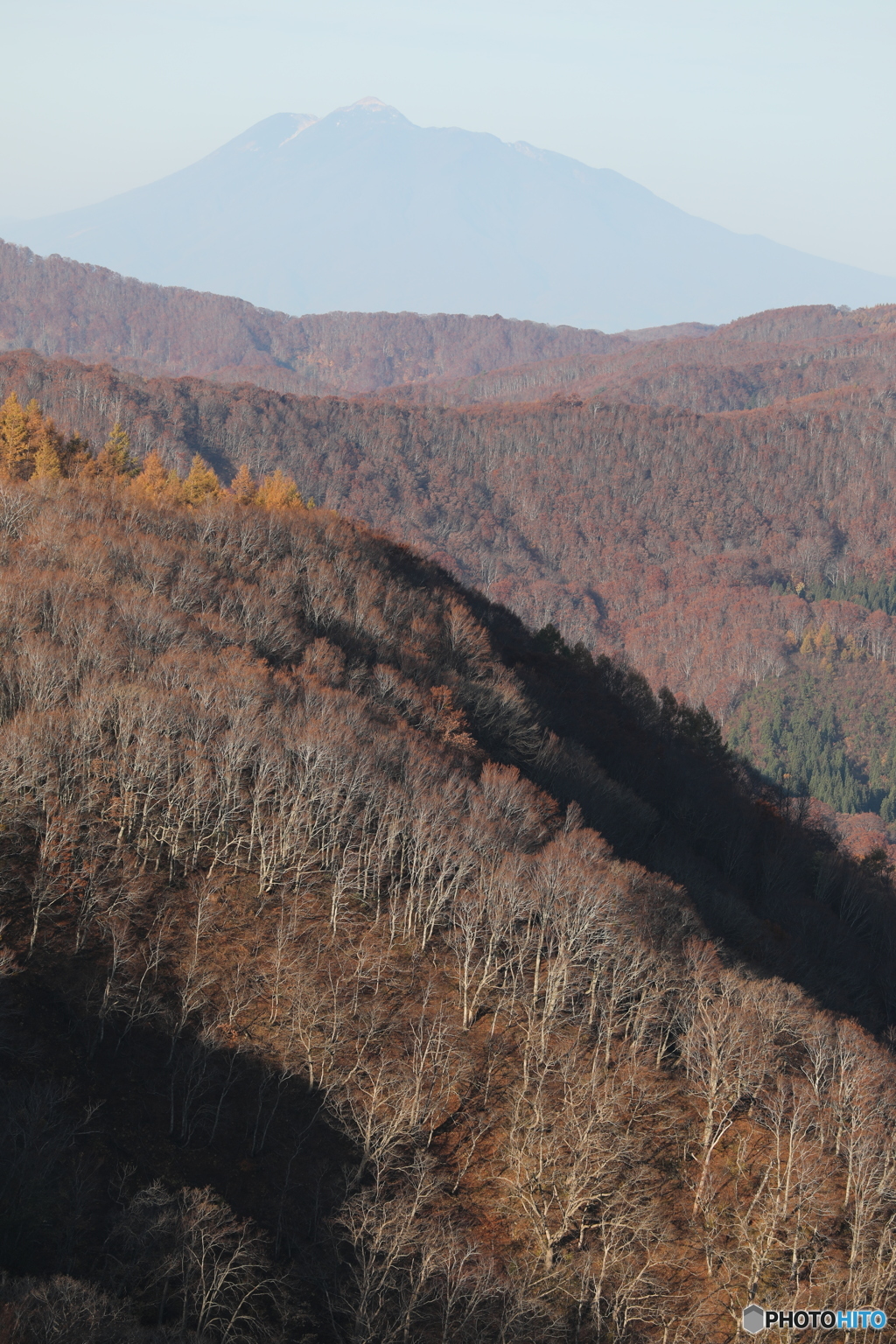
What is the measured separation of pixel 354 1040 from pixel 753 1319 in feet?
49.9

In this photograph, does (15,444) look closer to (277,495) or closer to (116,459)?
(116,459)

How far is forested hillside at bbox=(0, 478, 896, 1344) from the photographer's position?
92.9ft

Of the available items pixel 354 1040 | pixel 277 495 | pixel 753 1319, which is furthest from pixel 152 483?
pixel 753 1319

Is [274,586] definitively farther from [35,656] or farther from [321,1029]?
[321,1029]

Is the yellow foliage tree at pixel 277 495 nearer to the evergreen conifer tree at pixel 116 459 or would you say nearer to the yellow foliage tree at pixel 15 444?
the evergreen conifer tree at pixel 116 459

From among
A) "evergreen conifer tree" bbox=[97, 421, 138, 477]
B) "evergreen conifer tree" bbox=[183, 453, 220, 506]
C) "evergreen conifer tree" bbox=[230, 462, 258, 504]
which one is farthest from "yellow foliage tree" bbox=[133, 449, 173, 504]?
"evergreen conifer tree" bbox=[230, 462, 258, 504]

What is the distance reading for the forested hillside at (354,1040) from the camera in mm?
28312

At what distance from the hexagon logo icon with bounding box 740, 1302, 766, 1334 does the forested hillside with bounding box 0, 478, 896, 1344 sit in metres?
0.51

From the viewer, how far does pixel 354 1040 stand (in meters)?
37.0

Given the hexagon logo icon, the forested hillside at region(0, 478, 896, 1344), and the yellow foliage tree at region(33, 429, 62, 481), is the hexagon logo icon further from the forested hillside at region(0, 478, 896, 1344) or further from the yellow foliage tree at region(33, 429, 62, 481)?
the yellow foliage tree at region(33, 429, 62, 481)

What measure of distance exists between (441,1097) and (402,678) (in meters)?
33.0

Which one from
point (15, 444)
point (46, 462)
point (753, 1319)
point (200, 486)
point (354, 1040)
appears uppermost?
point (15, 444)

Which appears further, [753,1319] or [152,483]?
[152,483]

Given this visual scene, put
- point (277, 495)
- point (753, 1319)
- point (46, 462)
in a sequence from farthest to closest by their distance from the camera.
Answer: point (277, 495) → point (46, 462) → point (753, 1319)
